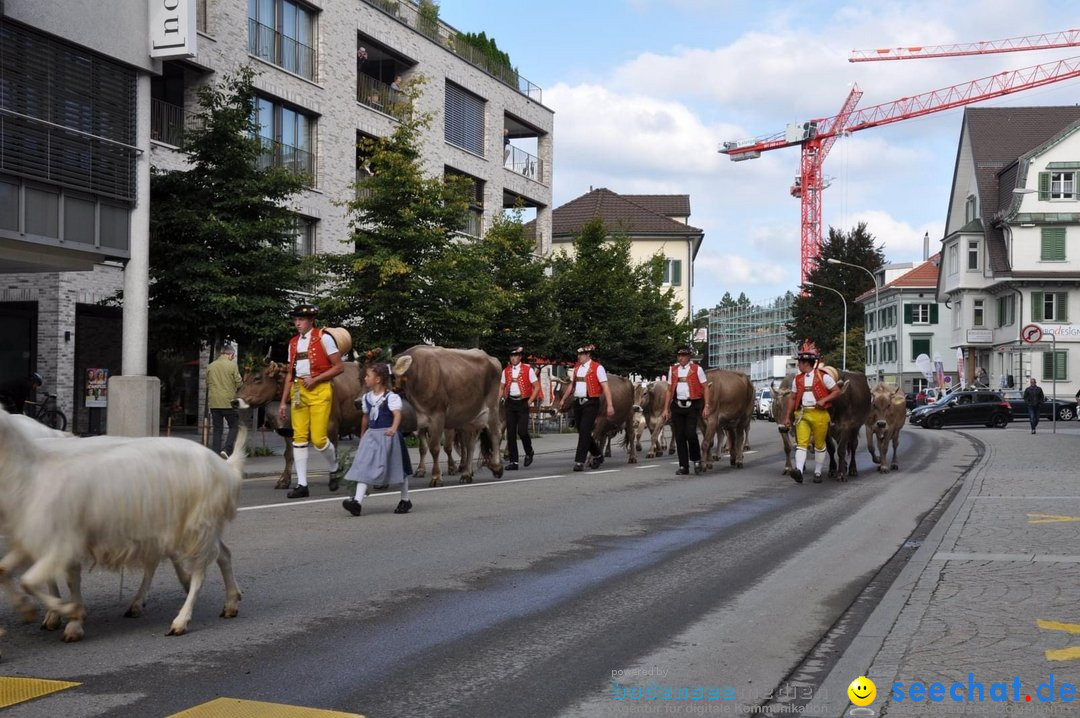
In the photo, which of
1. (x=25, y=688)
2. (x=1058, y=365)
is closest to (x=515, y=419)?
(x=25, y=688)

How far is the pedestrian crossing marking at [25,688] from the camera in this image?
5.27m

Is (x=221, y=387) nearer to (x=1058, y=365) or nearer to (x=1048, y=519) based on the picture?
(x=1048, y=519)

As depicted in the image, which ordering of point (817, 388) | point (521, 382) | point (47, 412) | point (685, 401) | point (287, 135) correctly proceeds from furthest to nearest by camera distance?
point (287, 135) → point (47, 412) → point (521, 382) → point (685, 401) → point (817, 388)

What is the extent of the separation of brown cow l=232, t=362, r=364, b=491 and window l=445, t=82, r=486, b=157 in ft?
88.8

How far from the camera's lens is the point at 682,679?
589 centimetres

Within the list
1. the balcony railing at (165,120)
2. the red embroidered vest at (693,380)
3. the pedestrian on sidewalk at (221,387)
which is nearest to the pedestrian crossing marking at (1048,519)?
the red embroidered vest at (693,380)

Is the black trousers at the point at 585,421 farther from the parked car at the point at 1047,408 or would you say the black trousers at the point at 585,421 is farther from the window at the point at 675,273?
the window at the point at 675,273

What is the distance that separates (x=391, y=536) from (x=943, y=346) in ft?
286

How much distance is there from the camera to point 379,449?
12.2 metres

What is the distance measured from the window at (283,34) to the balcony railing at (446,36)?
3.20 meters

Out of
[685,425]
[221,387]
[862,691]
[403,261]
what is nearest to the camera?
[862,691]

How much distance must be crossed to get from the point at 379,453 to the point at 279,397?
4.18 metres

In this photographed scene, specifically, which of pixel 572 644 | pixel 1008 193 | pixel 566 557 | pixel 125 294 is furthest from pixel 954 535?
pixel 1008 193

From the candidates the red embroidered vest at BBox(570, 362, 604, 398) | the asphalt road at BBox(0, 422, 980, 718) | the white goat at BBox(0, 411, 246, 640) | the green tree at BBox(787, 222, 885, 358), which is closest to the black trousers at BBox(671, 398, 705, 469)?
the red embroidered vest at BBox(570, 362, 604, 398)
